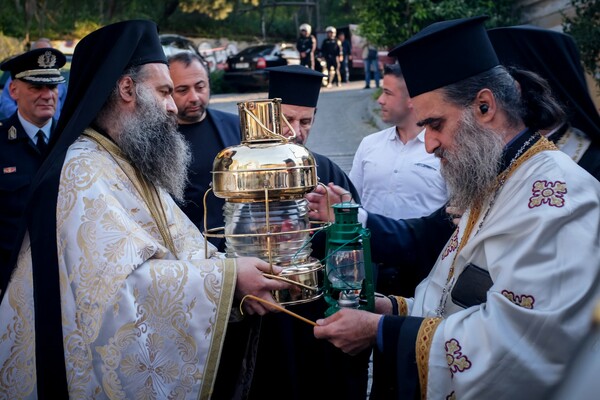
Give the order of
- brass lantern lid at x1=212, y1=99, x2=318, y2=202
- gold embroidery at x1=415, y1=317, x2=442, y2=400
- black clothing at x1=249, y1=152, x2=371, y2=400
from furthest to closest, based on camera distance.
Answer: black clothing at x1=249, y1=152, x2=371, y2=400 → brass lantern lid at x1=212, y1=99, x2=318, y2=202 → gold embroidery at x1=415, y1=317, x2=442, y2=400

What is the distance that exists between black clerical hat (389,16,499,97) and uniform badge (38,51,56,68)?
422 centimetres

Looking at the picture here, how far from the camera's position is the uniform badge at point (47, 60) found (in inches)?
258

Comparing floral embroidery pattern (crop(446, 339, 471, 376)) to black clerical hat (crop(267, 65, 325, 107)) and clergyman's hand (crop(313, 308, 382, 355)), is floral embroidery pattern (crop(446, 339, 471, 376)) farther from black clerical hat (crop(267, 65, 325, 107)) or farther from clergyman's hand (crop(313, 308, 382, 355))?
black clerical hat (crop(267, 65, 325, 107))

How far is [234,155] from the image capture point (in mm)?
3129

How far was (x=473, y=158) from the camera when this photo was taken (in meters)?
3.11

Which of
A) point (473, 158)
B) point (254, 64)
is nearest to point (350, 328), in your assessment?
point (473, 158)

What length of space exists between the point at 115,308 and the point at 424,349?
1.23 m

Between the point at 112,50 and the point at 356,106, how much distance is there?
18250mm

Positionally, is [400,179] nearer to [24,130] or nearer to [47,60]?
[24,130]

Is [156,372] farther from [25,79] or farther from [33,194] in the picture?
[25,79]

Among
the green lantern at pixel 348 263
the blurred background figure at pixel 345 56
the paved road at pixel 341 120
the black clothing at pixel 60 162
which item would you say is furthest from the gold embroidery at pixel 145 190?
the blurred background figure at pixel 345 56

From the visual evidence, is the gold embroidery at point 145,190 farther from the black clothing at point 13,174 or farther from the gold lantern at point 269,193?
the black clothing at point 13,174

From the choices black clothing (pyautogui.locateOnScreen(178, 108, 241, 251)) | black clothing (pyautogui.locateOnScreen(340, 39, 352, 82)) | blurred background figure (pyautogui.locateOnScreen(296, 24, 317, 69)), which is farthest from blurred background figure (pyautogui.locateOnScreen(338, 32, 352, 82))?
black clothing (pyautogui.locateOnScreen(178, 108, 241, 251))

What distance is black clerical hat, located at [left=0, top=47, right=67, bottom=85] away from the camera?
650cm
